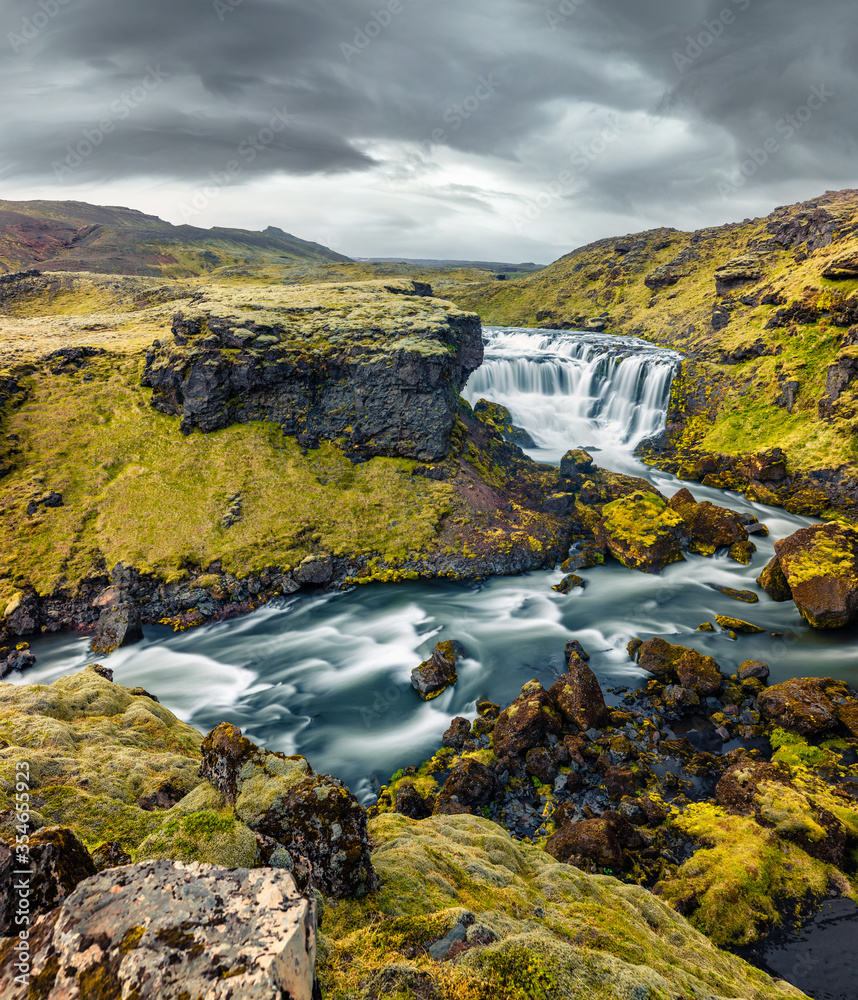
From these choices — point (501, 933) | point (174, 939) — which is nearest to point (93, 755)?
point (174, 939)

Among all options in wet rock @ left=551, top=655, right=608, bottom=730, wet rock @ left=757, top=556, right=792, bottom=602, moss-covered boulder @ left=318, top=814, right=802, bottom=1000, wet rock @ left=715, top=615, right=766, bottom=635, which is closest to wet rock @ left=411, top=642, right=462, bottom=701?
wet rock @ left=551, top=655, right=608, bottom=730

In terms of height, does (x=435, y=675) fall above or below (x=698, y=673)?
below

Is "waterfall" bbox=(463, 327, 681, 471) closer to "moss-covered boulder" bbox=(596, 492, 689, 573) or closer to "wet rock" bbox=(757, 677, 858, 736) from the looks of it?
"moss-covered boulder" bbox=(596, 492, 689, 573)

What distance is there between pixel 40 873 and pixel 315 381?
1776 inches

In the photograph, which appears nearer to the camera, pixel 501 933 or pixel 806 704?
pixel 501 933

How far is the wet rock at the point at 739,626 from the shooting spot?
89.4 ft

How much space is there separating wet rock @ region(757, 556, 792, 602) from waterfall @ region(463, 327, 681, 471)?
25.6m

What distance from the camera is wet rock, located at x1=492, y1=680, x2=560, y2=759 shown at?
19281mm

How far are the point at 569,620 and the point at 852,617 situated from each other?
1533 cm

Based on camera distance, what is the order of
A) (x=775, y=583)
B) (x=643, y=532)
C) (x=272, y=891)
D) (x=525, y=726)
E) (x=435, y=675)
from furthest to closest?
(x=643, y=532)
(x=775, y=583)
(x=435, y=675)
(x=525, y=726)
(x=272, y=891)

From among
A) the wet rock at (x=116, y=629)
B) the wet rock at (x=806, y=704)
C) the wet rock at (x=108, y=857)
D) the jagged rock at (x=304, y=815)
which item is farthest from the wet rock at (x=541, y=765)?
the wet rock at (x=116, y=629)

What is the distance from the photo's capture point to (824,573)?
26766 millimetres

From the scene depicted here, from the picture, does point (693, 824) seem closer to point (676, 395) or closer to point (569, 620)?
point (569, 620)

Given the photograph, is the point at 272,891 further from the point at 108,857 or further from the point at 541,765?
the point at 541,765
